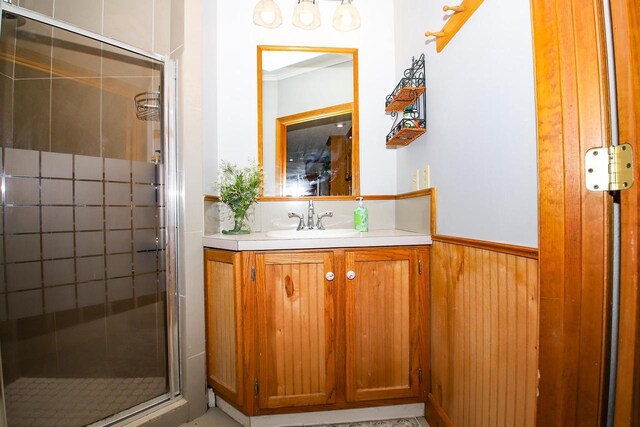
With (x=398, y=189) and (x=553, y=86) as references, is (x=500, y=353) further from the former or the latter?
(x=398, y=189)

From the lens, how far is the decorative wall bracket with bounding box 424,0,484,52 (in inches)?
40.8

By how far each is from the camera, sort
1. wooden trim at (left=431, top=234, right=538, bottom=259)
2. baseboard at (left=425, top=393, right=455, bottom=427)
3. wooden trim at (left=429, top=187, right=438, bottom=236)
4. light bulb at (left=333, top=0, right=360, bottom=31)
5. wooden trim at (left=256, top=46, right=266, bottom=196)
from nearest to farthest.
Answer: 1. wooden trim at (left=431, top=234, right=538, bottom=259)
2. baseboard at (left=425, top=393, right=455, bottom=427)
3. wooden trim at (left=429, top=187, right=438, bottom=236)
4. light bulb at (left=333, top=0, right=360, bottom=31)
5. wooden trim at (left=256, top=46, right=266, bottom=196)

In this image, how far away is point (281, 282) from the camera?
1301 mm

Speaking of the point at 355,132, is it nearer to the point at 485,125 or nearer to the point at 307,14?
the point at 307,14

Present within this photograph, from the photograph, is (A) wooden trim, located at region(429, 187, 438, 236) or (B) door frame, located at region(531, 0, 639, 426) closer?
(B) door frame, located at region(531, 0, 639, 426)

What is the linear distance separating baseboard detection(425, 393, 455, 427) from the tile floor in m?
0.05

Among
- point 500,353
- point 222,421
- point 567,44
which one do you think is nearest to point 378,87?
point 567,44

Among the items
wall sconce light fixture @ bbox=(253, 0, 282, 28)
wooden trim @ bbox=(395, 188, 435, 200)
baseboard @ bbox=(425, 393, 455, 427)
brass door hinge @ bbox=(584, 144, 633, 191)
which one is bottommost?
baseboard @ bbox=(425, 393, 455, 427)

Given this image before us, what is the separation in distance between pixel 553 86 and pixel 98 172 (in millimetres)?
1813

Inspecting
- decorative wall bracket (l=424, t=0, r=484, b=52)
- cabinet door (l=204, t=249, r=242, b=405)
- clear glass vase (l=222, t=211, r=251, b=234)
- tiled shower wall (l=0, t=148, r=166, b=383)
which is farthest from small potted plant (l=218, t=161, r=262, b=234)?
decorative wall bracket (l=424, t=0, r=484, b=52)

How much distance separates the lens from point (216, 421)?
1411 millimetres

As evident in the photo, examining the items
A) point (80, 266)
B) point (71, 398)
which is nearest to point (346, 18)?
point (80, 266)

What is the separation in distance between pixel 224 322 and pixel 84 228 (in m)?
0.85

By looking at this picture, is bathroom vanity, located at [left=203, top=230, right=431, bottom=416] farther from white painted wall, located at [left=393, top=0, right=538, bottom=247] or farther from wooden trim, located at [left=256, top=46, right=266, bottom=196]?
wooden trim, located at [left=256, top=46, right=266, bottom=196]
